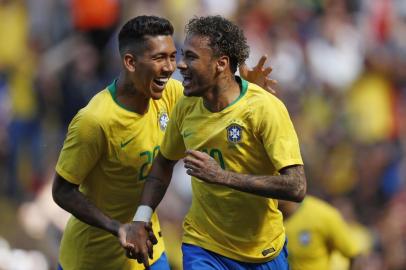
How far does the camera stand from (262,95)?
7.54m

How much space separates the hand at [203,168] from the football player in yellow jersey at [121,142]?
79 cm

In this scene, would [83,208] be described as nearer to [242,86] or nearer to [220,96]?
[220,96]

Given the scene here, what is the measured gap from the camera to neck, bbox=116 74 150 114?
26.2 feet

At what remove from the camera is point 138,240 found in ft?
25.0

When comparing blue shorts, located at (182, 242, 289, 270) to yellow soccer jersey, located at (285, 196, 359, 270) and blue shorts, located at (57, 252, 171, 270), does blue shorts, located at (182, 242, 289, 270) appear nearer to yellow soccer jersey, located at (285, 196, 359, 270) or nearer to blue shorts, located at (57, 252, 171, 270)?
blue shorts, located at (57, 252, 171, 270)

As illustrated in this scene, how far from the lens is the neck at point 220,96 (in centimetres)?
762

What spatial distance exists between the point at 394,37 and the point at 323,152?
6.05 ft

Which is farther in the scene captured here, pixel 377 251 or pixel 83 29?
pixel 83 29

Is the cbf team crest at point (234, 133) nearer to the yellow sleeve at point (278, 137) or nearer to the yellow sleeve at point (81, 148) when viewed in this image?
the yellow sleeve at point (278, 137)

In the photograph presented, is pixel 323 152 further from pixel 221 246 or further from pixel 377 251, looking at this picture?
pixel 221 246

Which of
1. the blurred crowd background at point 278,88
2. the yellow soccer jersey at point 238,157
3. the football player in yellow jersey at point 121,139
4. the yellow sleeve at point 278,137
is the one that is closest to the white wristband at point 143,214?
the football player in yellow jersey at point 121,139

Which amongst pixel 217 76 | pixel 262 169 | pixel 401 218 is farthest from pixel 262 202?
pixel 401 218

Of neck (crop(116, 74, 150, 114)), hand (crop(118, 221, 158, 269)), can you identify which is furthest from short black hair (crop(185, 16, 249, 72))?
hand (crop(118, 221, 158, 269))

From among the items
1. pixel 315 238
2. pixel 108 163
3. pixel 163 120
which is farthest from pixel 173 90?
pixel 315 238
